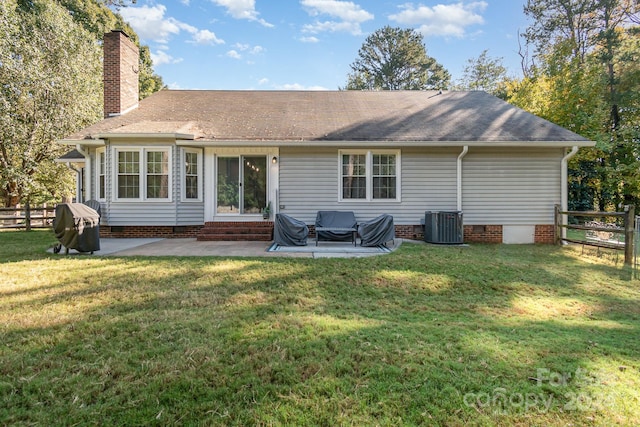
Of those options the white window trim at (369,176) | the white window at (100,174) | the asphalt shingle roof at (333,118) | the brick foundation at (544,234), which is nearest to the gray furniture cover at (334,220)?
the white window trim at (369,176)

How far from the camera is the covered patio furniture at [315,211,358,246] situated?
28.6 ft

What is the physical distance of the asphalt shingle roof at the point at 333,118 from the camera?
9.55m

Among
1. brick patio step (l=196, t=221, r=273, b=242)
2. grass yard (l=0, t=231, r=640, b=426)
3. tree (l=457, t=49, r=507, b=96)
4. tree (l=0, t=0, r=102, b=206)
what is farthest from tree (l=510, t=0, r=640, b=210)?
tree (l=0, t=0, r=102, b=206)

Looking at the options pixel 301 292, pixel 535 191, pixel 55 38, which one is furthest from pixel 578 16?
pixel 55 38

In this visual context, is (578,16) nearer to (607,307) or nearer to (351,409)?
(607,307)

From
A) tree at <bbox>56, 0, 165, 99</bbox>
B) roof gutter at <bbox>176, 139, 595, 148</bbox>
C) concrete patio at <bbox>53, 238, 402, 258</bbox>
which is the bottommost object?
concrete patio at <bbox>53, 238, 402, 258</bbox>

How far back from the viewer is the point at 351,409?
2072 millimetres

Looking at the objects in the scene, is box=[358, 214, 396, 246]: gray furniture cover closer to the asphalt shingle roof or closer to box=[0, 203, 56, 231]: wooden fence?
the asphalt shingle roof

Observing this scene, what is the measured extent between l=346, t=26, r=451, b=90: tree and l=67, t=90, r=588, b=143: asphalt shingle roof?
60.6ft

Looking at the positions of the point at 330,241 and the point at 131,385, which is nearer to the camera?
the point at 131,385

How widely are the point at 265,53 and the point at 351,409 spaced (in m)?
21.0

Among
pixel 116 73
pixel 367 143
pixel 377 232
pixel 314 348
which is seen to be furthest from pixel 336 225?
pixel 116 73

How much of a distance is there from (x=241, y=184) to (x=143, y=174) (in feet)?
9.15

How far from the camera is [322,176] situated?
32.2 feet
